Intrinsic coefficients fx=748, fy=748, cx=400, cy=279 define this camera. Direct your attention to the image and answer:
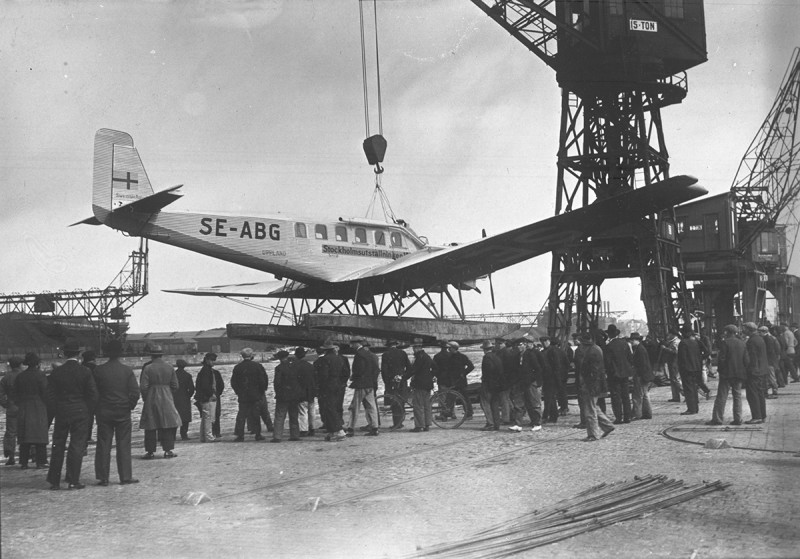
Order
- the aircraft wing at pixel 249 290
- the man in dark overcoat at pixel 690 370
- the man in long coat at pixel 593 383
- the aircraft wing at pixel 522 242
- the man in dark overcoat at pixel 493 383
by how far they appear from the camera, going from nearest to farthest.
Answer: the man in long coat at pixel 593 383 < the man in dark overcoat at pixel 493 383 < the man in dark overcoat at pixel 690 370 < the aircraft wing at pixel 522 242 < the aircraft wing at pixel 249 290

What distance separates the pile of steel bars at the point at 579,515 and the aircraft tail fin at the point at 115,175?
17.5m

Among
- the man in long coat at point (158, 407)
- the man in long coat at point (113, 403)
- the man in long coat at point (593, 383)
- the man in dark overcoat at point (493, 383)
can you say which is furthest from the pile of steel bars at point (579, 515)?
the man in long coat at point (158, 407)

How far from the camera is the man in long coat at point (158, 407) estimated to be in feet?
Answer: 39.3

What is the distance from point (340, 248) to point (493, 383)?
35.5ft

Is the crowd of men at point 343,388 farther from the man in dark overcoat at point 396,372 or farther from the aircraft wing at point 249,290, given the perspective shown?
the aircraft wing at point 249,290

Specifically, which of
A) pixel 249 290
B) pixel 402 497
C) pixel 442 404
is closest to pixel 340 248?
pixel 249 290

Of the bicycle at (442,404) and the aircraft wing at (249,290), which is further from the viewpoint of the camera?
the aircraft wing at (249,290)

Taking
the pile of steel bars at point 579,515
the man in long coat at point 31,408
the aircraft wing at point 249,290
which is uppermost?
the aircraft wing at point 249,290

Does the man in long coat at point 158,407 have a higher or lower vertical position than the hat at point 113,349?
lower

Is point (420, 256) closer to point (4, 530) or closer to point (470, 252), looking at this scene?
point (470, 252)

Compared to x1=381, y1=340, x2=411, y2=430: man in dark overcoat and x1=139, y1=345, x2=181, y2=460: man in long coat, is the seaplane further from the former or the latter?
x1=139, y1=345, x2=181, y2=460: man in long coat

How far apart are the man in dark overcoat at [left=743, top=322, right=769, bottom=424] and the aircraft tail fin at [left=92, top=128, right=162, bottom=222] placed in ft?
54.4

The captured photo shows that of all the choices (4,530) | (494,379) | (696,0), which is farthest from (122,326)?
(4,530)

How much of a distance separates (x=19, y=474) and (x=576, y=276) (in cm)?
2357
